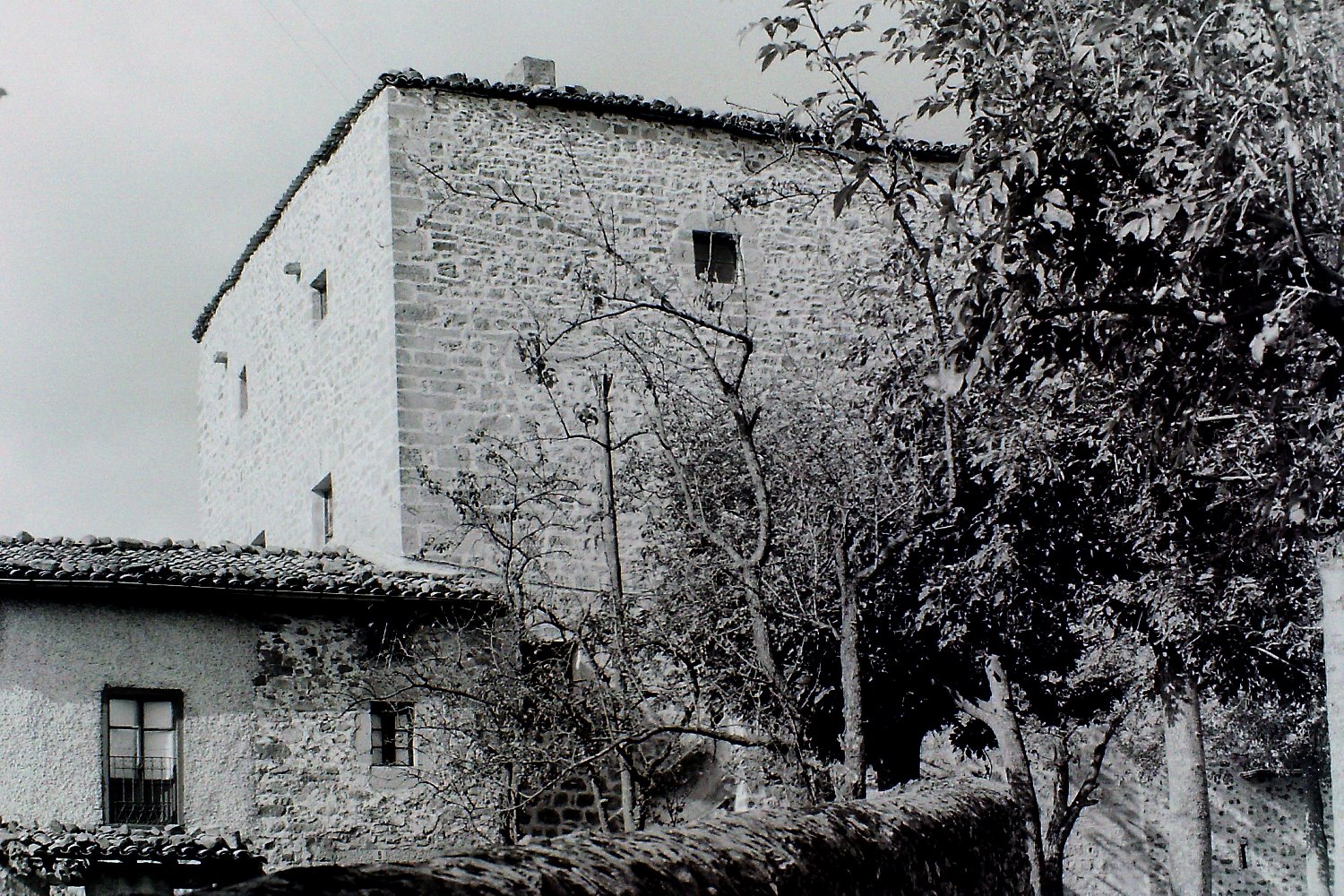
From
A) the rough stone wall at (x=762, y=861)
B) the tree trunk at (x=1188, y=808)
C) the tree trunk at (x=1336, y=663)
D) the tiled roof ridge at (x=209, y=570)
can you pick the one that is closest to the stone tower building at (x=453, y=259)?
the tiled roof ridge at (x=209, y=570)

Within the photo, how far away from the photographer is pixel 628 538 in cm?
1850

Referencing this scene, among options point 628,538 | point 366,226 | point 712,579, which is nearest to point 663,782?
point 712,579

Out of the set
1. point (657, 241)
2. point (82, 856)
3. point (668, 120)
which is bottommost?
point (82, 856)

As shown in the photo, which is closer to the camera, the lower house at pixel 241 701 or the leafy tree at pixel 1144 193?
the leafy tree at pixel 1144 193

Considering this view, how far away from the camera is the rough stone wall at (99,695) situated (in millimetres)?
14180

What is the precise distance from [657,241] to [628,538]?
12.7 ft

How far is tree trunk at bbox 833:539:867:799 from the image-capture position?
8812 mm

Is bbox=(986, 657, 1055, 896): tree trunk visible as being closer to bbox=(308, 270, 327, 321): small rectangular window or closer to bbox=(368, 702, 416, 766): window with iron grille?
bbox=(368, 702, 416, 766): window with iron grille

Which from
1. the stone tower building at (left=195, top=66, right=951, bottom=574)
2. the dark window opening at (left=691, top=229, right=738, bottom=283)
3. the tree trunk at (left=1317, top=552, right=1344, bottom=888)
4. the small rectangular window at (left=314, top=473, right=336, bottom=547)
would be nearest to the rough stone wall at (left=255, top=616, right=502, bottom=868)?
the stone tower building at (left=195, top=66, right=951, bottom=574)

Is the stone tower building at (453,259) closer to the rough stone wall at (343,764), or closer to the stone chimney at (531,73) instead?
the stone chimney at (531,73)

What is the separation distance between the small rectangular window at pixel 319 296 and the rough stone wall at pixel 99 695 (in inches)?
259

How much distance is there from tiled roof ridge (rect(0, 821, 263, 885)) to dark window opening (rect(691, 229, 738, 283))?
1011cm

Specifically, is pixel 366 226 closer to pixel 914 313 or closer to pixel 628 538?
pixel 628 538

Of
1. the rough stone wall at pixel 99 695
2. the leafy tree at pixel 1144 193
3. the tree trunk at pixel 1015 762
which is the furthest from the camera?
the rough stone wall at pixel 99 695
